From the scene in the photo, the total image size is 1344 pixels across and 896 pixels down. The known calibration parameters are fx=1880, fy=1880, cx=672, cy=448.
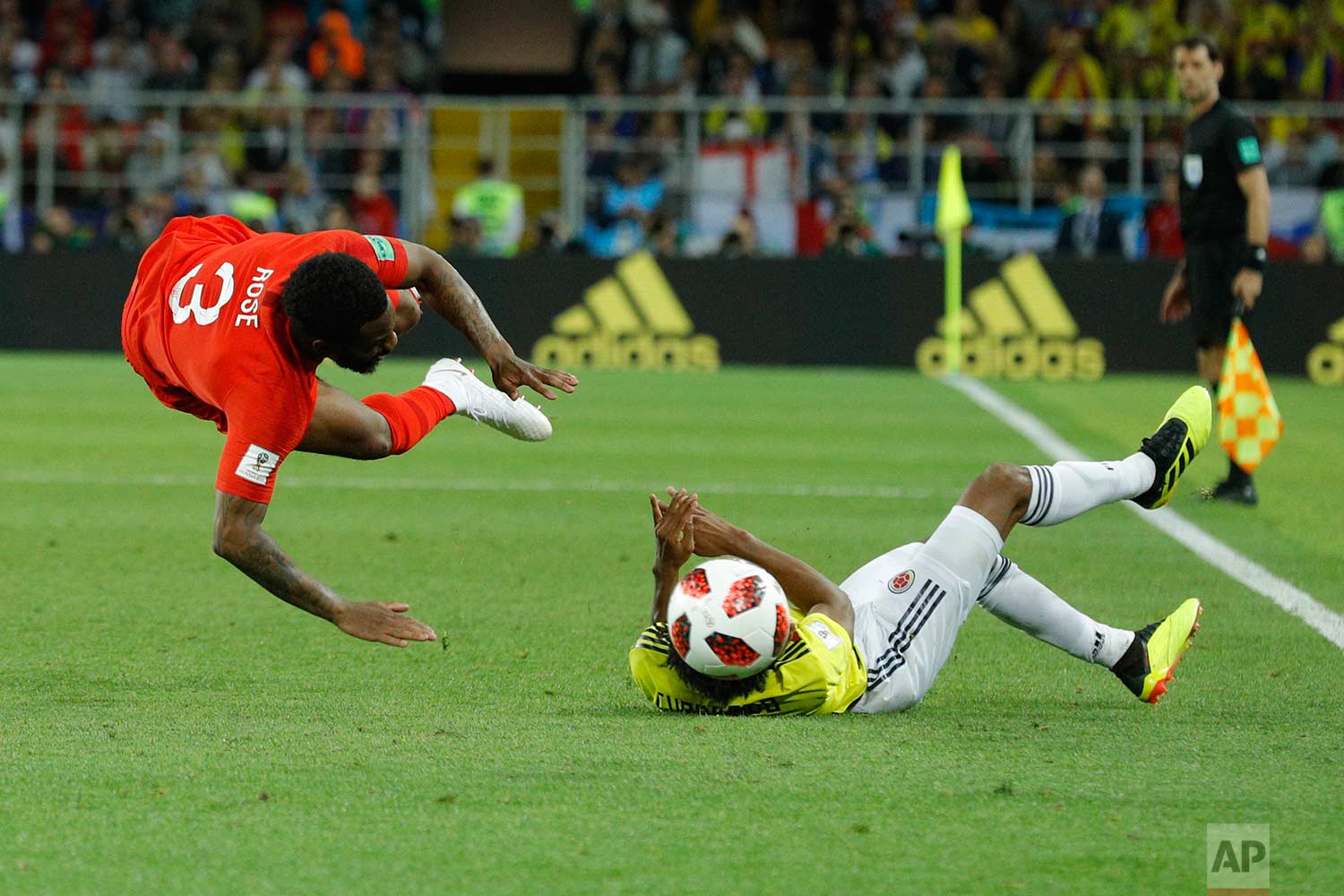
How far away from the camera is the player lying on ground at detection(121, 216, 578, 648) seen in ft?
18.2

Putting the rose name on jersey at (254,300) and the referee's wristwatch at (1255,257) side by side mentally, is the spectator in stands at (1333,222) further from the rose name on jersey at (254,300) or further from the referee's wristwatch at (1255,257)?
the rose name on jersey at (254,300)

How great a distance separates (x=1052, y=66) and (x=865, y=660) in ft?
56.6

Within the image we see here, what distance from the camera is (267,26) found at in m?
24.6

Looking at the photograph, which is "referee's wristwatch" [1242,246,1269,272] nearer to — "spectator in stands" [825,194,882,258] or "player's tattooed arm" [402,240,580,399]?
"player's tattooed arm" [402,240,580,399]

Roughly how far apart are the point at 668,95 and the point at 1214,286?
12.4 meters

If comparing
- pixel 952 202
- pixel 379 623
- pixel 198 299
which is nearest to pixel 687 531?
pixel 379 623

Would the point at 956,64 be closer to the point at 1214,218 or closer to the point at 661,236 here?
the point at 661,236

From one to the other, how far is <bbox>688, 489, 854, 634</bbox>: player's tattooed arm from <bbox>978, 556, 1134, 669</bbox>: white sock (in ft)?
1.78

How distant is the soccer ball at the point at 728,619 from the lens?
203 inches

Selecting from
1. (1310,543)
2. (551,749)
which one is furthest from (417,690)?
(1310,543)

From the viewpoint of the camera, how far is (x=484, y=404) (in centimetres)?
704

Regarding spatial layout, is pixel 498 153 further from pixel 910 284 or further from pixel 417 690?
pixel 417 690

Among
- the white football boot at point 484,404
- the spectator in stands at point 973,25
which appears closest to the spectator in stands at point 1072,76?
the spectator in stands at point 973,25
